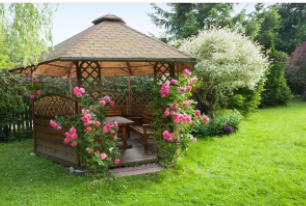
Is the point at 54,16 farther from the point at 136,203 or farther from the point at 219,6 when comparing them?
the point at 219,6

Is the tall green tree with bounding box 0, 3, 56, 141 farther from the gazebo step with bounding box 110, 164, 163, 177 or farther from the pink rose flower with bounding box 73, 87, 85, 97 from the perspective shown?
the gazebo step with bounding box 110, 164, 163, 177

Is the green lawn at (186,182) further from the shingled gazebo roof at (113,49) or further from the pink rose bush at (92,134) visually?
the shingled gazebo roof at (113,49)

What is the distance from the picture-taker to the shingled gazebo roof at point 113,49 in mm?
4902

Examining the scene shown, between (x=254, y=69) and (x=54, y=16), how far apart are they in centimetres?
791

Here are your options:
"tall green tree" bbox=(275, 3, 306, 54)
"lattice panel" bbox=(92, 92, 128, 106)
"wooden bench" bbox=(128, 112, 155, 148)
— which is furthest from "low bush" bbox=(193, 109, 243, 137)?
"tall green tree" bbox=(275, 3, 306, 54)

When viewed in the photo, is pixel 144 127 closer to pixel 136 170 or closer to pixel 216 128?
pixel 136 170

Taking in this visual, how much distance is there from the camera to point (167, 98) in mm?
5223

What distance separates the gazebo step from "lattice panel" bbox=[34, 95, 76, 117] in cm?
161

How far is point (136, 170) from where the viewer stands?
5293mm

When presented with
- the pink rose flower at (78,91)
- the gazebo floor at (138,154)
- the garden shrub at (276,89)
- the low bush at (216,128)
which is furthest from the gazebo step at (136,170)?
the garden shrub at (276,89)

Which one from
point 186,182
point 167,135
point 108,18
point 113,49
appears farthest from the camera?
point 108,18

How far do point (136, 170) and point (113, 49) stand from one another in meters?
2.78

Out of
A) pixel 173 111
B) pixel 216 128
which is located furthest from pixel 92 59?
pixel 216 128

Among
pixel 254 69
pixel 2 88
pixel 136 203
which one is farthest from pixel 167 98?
pixel 2 88
